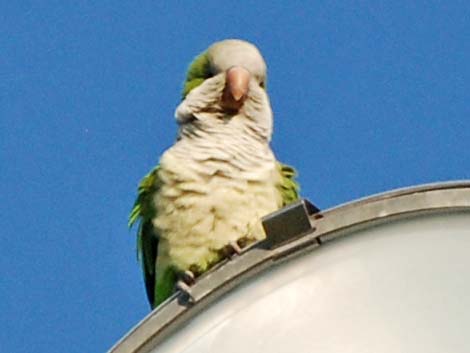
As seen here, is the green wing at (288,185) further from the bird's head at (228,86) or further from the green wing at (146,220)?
the green wing at (146,220)

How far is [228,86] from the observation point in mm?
4344

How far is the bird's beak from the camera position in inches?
169

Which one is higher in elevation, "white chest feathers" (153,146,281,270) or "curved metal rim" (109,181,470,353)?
"white chest feathers" (153,146,281,270)

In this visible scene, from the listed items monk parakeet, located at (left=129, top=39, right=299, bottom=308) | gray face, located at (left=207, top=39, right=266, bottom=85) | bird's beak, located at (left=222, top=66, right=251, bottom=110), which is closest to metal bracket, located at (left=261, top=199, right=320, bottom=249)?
monk parakeet, located at (left=129, top=39, right=299, bottom=308)

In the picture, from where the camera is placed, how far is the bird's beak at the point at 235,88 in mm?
4289

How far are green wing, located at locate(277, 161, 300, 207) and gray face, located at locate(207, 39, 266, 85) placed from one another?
49cm

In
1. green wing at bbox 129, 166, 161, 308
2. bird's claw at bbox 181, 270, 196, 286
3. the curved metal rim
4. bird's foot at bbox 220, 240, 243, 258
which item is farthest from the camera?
green wing at bbox 129, 166, 161, 308

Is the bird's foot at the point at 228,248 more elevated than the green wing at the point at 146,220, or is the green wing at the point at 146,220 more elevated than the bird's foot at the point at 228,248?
the green wing at the point at 146,220

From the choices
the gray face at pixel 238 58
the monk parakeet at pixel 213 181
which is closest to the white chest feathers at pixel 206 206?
the monk parakeet at pixel 213 181

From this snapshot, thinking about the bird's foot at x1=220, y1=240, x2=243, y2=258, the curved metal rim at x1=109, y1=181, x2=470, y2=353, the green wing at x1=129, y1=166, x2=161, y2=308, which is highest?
the green wing at x1=129, y1=166, x2=161, y2=308

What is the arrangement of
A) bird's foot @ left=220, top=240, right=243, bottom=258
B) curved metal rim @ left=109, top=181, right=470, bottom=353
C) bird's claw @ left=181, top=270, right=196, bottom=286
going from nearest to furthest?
1. curved metal rim @ left=109, top=181, right=470, bottom=353
2. bird's claw @ left=181, top=270, right=196, bottom=286
3. bird's foot @ left=220, top=240, right=243, bottom=258

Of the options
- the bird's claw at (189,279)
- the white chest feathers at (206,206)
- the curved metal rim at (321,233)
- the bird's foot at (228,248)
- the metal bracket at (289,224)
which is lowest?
the curved metal rim at (321,233)

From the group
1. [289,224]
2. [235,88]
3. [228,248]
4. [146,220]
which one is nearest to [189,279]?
[289,224]

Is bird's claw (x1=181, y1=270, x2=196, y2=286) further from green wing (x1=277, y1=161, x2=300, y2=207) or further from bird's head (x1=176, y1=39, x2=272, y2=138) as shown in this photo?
bird's head (x1=176, y1=39, x2=272, y2=138)
